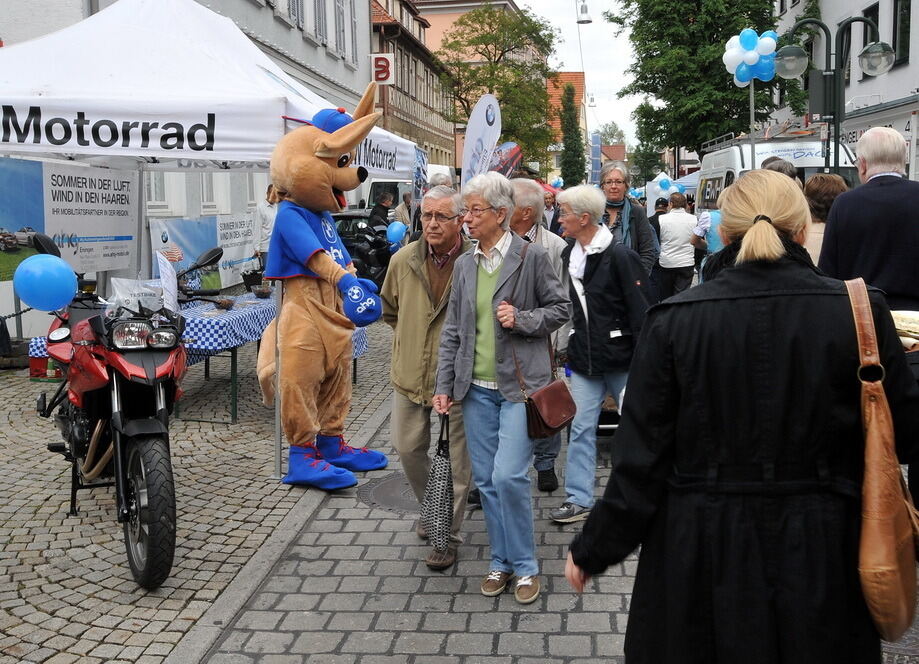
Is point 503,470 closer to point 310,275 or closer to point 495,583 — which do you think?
point 495,583

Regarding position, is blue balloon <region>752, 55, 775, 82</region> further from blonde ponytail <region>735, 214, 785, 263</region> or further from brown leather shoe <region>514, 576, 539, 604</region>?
blonde ponytail <region>735, 214, 785, 263</region>

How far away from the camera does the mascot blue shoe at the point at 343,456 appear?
6617 mm

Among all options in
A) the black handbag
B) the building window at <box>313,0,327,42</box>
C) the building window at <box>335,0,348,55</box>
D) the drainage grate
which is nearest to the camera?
the black handbag

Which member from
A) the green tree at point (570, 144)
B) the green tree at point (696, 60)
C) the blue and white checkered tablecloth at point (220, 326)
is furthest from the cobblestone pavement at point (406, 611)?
the green tree at point (570, 144)

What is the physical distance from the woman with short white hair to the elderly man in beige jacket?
2.52 ft

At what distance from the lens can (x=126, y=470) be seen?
470cm

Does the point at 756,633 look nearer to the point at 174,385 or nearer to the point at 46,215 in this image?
the point at 174,385

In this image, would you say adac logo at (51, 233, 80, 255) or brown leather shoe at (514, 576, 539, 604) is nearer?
brown leather shoe at (514, 576, 539, 604)

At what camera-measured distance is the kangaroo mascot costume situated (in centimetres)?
601

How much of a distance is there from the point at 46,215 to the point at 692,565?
8428 mm

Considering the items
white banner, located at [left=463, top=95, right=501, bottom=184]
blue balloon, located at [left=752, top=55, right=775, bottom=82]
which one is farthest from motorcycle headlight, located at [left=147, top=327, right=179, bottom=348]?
blue balloon, located at [left=752, top=55, right=775, bottom=82]

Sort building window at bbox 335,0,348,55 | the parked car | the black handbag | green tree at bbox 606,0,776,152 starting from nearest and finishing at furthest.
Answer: the black handbag < the parked car < building window at bbox 335,0,348,55 < green tree at bbox 606,0,776,152

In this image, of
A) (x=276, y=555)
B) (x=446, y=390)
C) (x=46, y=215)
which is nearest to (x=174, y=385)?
(x=276, y=555)

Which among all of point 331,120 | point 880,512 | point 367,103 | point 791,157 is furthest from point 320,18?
point 880,512
